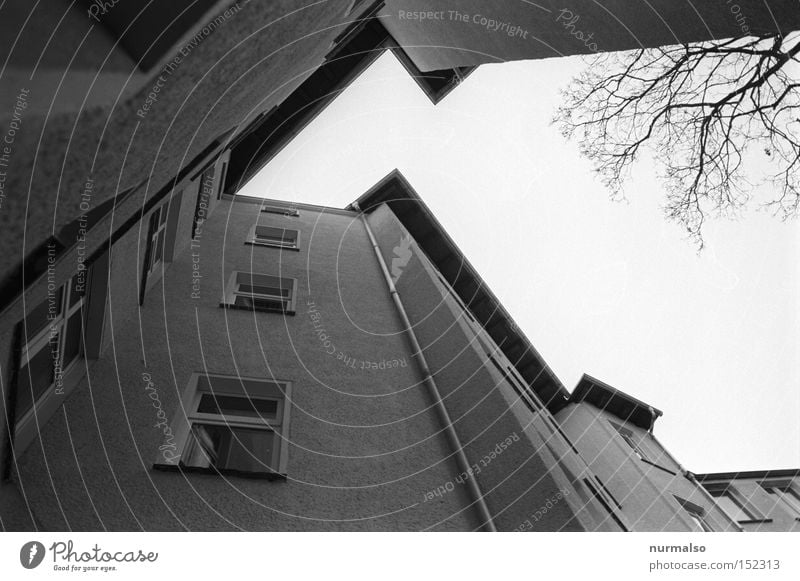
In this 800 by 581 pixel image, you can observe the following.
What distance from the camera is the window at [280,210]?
9.70m

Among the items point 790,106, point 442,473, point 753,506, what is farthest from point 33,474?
point 753,506

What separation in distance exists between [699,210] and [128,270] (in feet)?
16.2

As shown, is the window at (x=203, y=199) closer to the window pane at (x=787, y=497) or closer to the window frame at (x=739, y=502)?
the window frame at (x=739, y=502)

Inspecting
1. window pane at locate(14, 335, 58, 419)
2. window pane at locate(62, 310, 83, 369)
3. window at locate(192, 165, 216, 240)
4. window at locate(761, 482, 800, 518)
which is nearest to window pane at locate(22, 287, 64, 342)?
window pane at locate(14, 335, 58, 419)

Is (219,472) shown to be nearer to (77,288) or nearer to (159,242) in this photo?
(77,288)

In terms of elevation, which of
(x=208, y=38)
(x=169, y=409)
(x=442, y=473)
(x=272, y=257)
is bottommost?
(x=442, y=473)

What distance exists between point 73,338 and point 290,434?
1.85 metres

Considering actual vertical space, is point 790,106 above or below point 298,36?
below

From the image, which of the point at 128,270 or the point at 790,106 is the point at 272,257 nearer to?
the point at 128,270

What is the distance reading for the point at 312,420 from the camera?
405 centimetres

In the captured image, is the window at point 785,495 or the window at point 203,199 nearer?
the window at point 203,199

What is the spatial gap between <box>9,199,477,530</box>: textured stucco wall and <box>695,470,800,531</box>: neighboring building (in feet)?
37.8

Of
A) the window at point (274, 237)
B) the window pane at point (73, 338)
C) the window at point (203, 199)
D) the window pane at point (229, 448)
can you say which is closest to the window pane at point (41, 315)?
the window pane at point (73, 338)

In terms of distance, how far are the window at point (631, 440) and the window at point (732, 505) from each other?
2400 millimetres
